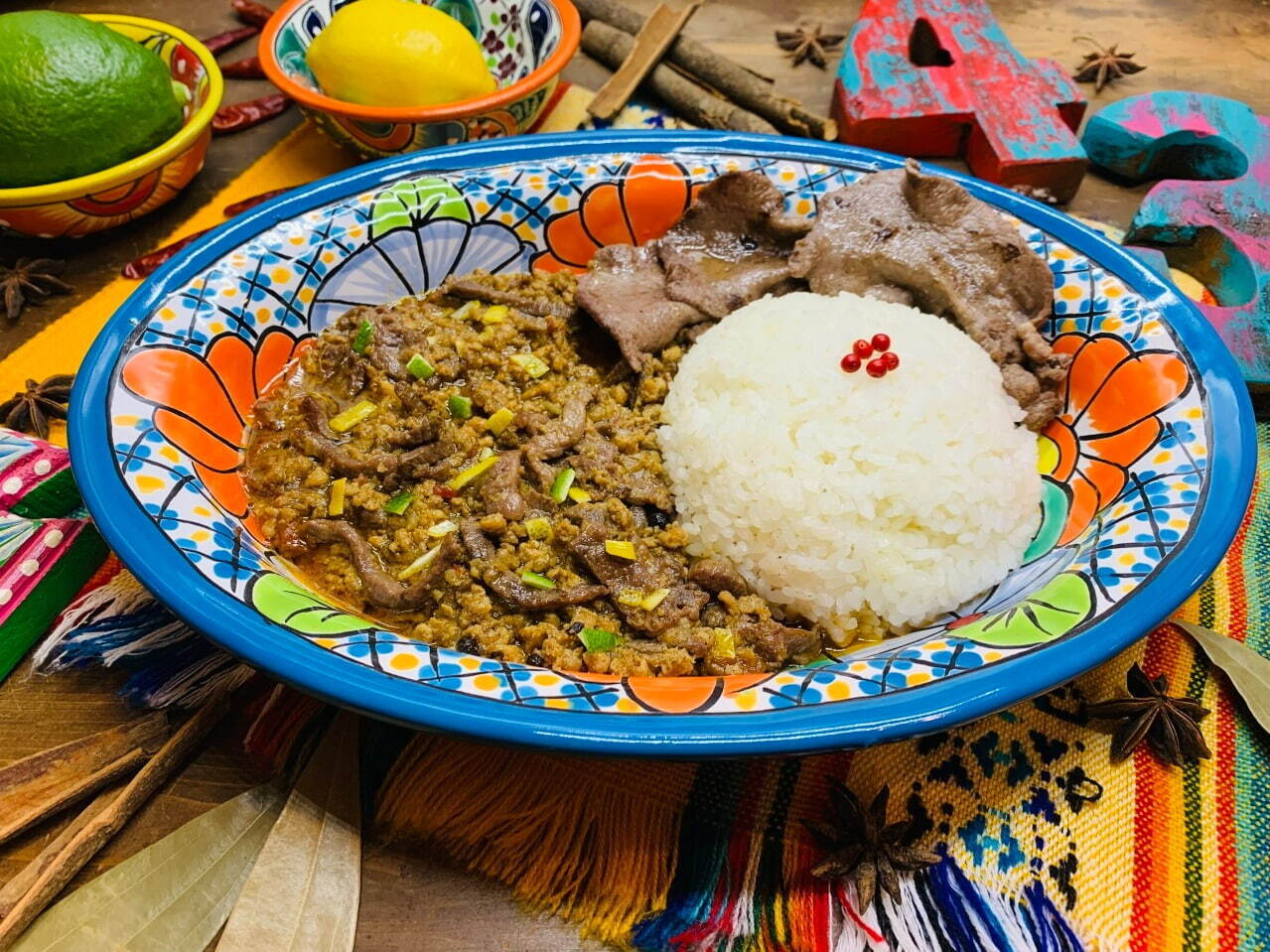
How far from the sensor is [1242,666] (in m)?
2.10

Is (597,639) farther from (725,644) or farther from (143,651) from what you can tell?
Result: (143,651)

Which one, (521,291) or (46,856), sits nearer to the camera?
(46,856)

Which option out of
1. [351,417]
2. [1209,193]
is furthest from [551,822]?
[1209,193]

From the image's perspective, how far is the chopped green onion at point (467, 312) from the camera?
284cm

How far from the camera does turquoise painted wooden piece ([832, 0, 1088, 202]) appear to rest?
11.6 ft

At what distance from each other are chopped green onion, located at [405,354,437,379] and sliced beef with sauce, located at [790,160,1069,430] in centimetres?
125

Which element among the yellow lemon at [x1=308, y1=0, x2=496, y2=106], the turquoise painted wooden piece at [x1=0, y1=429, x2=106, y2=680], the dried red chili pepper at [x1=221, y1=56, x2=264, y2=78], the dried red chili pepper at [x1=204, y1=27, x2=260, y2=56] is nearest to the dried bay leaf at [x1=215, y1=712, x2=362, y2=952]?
the turquoise painted wooden piece at [x1=0, y1=429, x2=106, y2=680]

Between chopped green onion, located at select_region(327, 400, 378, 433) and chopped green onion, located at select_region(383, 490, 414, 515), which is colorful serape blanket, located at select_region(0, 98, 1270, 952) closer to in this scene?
chopped green onion, located at select_region(383, 490, 414, 515)

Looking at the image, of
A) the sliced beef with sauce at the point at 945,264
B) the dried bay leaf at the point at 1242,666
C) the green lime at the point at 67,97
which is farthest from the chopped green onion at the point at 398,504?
the dried bay leaf at the point at 1242,666

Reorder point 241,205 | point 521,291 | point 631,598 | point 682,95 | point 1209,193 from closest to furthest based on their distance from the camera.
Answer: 1. point 631,598
2. point 521,291
3. point 1209,193
4. point 241,205
5. point 682,95

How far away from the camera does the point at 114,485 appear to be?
1954 mm

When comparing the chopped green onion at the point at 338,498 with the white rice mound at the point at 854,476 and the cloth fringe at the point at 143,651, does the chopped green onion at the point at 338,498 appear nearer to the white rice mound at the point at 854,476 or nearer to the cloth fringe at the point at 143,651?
the cloth fringe at the point at 143,651

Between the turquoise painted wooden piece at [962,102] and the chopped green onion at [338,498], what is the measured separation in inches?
105

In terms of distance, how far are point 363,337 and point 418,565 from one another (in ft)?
2.83
